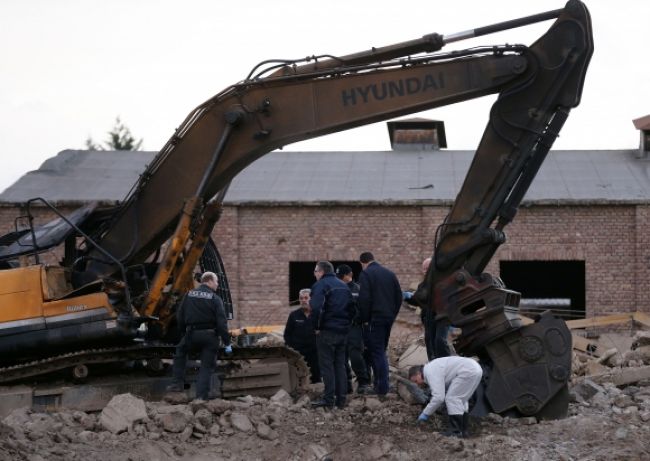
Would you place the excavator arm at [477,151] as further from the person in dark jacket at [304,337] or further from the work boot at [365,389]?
the person in dark jacket at [304,337]

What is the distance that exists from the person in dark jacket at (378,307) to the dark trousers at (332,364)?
0.52 meters

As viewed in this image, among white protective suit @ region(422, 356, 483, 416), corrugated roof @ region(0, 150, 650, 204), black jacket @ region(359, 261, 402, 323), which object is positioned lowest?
white protective suit @ region(422, 356, 483, 416)

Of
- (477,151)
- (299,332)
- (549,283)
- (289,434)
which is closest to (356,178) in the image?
(549,283)

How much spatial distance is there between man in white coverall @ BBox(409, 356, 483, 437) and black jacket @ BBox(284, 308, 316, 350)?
158 inches

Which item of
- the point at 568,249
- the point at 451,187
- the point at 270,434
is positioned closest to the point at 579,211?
the point at 568,249

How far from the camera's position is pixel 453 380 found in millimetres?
12016

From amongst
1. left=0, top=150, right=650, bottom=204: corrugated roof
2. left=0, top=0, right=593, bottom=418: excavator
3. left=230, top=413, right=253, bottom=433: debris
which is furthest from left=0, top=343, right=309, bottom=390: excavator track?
left=0, top=150, right=650, bottom=204: corrugated roof

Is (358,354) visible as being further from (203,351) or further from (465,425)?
(465,425)

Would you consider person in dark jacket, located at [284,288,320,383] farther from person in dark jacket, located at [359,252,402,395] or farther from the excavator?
the excavator

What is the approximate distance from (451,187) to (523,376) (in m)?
15.6

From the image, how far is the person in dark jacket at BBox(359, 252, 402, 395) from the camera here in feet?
45.2

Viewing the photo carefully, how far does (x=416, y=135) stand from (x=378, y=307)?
18.8 m

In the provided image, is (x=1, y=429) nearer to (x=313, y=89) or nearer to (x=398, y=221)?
(x=313, y=89)

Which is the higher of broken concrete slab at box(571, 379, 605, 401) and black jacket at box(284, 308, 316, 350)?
black jacket at box(284, 308, 316, 350)
